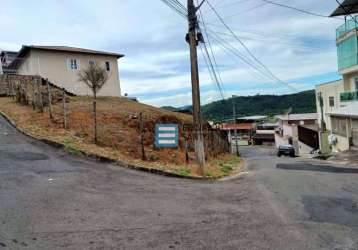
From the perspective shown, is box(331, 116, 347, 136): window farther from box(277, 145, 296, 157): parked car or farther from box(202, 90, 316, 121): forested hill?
box(202, 90, 316, 121): forested hill

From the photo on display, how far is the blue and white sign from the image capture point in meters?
15.3

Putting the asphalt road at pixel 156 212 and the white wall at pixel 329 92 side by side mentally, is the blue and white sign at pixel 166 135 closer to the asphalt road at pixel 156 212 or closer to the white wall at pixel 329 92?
the asphalt road at pixel 156 212

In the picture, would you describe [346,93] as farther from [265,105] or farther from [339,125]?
[265,105]

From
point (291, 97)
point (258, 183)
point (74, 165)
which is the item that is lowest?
point (258, 183)

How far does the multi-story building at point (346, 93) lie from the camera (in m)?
28.6

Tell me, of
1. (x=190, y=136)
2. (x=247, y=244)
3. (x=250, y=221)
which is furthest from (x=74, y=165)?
(x=190, y=136)

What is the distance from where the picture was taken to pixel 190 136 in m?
22.7

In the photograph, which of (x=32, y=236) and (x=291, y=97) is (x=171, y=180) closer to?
(x=32, y=236)

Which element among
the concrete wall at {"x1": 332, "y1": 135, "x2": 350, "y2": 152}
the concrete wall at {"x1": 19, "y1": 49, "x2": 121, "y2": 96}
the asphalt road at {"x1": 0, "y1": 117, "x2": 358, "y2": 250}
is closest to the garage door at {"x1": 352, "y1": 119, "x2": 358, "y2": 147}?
the concrete wall at {"x1": 332, "y1": 135, "x2": 350, "y2": 152}

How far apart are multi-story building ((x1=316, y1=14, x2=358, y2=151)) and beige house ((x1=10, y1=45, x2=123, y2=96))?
21.7m

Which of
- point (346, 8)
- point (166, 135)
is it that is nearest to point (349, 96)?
point (346, 8)

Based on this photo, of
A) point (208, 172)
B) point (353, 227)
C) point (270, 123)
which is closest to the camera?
point (353, 227)

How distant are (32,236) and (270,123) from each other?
294 ft

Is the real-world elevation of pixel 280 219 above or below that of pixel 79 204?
below
